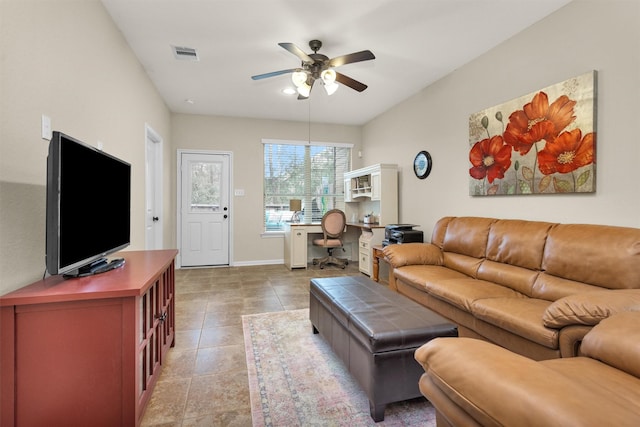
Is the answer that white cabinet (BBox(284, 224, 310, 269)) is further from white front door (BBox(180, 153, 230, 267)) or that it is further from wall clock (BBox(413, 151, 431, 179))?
wall clock (BBox(413, 151, 431, 179))

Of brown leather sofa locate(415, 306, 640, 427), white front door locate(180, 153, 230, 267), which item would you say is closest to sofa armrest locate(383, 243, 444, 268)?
brown leather sofa locate(415, 306, 640, 427)

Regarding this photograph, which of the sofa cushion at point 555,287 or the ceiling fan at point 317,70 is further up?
the ceiling fan at point 317,70

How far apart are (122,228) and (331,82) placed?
217 cm

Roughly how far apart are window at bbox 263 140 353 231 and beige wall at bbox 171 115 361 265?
17 cm

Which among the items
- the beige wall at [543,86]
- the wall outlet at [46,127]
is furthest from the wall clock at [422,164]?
the wall outlet at [46,127]

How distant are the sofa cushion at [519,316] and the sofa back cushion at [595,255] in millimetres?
292

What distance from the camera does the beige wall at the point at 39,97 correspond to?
134 cm

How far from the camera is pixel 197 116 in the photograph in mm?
5391

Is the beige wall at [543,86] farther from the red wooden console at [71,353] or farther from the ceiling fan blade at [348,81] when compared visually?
the red wooden console at [71,353]

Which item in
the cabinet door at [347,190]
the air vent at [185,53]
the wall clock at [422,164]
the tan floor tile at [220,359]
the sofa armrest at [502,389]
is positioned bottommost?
the tan floor tile at [220,359]

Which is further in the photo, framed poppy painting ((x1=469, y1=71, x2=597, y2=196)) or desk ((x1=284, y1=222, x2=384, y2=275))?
desk ((x1=284, y1=222, x2=384, y2=275))

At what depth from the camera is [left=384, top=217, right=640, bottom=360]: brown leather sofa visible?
1572 millimetres

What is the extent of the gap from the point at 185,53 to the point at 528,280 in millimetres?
3839

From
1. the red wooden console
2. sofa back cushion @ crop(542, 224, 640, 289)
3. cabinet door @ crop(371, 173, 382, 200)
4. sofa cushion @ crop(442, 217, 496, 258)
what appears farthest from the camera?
cabinet door @ crop(371, 173, 382, 200)
